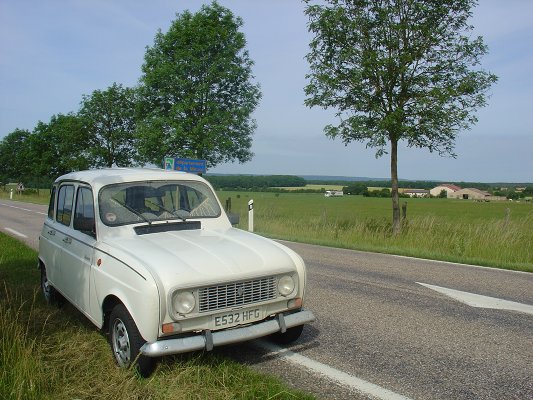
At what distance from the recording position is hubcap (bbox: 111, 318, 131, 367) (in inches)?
148

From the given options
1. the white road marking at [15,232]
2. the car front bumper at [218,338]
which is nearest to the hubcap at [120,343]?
the car front bumper at [218,338]

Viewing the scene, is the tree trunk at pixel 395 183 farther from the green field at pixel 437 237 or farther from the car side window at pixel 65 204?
the car side window at pixel 65 204

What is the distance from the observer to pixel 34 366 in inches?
135

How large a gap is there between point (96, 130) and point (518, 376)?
1543 inches

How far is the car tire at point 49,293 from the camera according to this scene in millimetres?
5684

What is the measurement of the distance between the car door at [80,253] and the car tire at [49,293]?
0.78 metres

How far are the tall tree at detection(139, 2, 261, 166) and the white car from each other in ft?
52.1

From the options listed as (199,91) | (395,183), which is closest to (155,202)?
(395,183)

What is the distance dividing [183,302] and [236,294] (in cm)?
44

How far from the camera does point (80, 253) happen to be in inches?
182

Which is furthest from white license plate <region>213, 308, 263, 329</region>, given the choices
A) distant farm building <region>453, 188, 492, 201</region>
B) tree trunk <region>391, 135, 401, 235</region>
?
distant farm building <region>453, 188, 492, 201</region>

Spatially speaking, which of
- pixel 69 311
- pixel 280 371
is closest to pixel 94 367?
pixel 280 371

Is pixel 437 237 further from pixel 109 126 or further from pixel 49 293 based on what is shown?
pixel 109 126

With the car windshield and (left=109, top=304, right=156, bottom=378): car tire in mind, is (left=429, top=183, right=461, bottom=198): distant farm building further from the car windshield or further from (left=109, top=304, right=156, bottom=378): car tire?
(left=109, top=304, right=156, bottom=378): car tire
